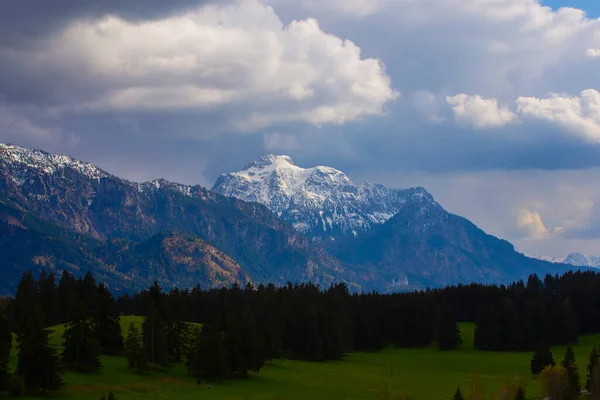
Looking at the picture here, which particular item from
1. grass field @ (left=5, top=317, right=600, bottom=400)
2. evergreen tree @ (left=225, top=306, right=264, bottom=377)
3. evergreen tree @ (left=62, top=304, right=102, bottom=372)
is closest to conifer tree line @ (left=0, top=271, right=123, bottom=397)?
evergreen tree @ (left=62, top=304, right=102, bottom=372)

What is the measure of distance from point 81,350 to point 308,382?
4302cm

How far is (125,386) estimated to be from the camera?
128 metres

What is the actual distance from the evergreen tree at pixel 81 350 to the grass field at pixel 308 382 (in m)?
2.75

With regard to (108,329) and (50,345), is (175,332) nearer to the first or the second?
(108,329)

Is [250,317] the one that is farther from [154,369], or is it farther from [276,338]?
[154,369]

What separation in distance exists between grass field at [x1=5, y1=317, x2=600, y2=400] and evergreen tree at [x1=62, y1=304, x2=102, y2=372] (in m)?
2.75

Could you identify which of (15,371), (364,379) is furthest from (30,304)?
(364,379)

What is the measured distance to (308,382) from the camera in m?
154

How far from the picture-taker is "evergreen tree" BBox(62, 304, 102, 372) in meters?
138

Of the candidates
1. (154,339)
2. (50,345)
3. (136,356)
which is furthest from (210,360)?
(50,345)

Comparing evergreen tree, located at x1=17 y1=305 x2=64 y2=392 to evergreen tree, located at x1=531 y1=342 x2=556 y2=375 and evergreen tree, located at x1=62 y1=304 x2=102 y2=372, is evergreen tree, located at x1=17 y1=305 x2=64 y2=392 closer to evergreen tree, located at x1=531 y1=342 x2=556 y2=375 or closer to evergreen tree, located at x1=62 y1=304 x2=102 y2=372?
evergreen tree, located at x1=62 y1=304 x2=102 y2=372

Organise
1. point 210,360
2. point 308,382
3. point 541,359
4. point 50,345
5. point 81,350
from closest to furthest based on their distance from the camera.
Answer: point 81,350 < point 50,345 < point 210,360 < point 308,382 < point 541,359

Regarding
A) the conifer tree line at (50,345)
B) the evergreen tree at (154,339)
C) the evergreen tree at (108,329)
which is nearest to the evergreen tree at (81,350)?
the conifer tree line at (50,345)

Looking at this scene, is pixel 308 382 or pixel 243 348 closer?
pixel 308 382
